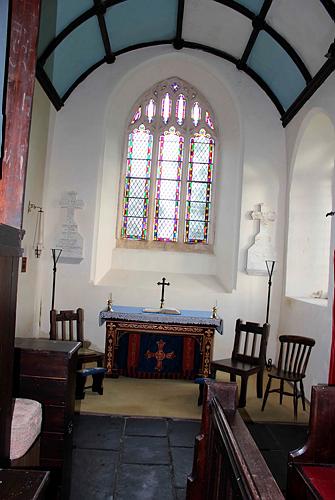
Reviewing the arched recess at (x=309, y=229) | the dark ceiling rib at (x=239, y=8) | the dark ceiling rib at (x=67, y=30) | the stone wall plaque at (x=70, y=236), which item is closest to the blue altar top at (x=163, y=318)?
the stone wall plaque at (x=70, y=236)

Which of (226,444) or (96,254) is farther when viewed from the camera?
(96,254)

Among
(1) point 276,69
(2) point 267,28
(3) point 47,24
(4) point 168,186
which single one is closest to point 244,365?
(4) point 168,186

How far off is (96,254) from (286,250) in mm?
2621

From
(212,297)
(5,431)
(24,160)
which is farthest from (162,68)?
(5,431)

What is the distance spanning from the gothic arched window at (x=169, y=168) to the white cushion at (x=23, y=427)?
469 cm

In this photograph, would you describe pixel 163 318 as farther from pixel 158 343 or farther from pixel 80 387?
pixel 80 387

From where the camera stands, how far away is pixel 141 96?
22.1 ft

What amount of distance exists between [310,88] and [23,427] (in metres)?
4.82

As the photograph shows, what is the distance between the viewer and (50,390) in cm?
232

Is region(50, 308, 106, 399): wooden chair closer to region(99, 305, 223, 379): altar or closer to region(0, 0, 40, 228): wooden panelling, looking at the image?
region(99, 305, 223, 379): altar

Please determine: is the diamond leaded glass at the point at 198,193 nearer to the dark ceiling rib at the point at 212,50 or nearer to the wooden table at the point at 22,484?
the dark ceiling rib at the point at 212,50

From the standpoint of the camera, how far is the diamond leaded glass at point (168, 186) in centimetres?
670

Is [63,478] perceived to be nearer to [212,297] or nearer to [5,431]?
[5,431]

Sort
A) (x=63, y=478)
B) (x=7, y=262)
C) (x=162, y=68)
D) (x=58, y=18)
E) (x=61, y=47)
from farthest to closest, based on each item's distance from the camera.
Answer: (x=162, y=68) → (x=61, y=47) → (x=58, y=18) → (x=63, y=478) → (x=7, y=262)
